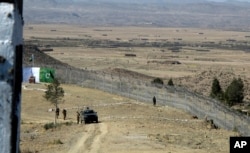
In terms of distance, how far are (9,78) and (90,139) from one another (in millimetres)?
26103

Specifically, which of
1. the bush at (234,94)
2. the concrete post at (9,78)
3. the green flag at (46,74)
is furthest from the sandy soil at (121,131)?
the concrete post at (9,78)

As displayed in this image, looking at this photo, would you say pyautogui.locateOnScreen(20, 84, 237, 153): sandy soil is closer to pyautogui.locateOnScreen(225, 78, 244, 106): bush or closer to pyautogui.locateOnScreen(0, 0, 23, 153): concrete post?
pyautogui.locateOnScreen(225, 78, 244, 106): bush

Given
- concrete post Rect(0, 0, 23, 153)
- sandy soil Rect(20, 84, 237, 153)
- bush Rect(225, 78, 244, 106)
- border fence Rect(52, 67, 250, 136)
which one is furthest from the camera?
bush Rect(225, 78, 244, 106)

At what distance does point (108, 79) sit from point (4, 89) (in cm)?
5327

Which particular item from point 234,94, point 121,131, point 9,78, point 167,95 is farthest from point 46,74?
point 9,78

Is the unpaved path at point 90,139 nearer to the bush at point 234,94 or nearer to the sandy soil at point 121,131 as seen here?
the sandy soil at point 121,131

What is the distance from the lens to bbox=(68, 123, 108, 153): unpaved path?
25641mm

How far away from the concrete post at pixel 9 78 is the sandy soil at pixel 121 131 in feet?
73.7

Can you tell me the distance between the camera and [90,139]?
93.5ft

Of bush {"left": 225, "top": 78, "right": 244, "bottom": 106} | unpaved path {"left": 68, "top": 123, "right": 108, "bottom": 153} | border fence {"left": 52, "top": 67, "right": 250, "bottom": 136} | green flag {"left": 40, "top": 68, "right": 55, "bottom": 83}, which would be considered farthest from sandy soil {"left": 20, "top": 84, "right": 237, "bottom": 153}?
green flag {"left": 40, "top": 68, "right": 55, "bottom": 83}

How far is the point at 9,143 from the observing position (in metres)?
2.49

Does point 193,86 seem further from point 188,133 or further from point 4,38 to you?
point 4,38

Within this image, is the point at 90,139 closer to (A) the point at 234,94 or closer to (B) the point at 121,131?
(B) the point at 121,131

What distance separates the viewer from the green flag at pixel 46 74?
5728cm
